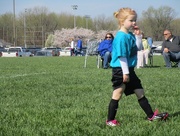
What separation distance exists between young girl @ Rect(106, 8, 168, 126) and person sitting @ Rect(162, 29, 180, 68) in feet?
34.3

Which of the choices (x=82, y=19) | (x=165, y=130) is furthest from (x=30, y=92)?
(x=82, y=19)

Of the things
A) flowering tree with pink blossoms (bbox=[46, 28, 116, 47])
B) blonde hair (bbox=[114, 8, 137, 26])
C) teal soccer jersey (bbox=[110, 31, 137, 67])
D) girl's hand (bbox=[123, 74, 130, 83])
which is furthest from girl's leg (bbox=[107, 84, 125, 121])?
flowering tree with pink blossoms (bbox=[46, 28, 116, 47])

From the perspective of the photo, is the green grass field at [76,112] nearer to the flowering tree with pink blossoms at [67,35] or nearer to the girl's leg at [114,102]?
the girl's leg at [114,102]

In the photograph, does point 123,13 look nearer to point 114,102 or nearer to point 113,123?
point 114,102

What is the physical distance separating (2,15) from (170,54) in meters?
96.6

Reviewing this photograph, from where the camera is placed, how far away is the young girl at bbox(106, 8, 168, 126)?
4233mm

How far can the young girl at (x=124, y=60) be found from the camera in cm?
423

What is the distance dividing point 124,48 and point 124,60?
135 mm

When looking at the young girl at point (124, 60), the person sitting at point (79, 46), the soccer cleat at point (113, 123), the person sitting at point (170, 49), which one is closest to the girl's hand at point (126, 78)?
the young girl at point (124, 60)

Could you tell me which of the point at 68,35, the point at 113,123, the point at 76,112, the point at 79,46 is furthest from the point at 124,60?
the point at 68,35

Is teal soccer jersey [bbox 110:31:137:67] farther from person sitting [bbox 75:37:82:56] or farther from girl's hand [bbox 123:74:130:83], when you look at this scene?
person sitting [bbox 75:37:82:56]

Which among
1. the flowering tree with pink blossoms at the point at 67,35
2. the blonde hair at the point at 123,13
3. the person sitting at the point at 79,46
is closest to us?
the blonde hair at the point at 123,13

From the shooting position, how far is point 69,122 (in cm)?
445

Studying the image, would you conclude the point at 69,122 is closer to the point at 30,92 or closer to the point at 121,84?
the point at 121,84
